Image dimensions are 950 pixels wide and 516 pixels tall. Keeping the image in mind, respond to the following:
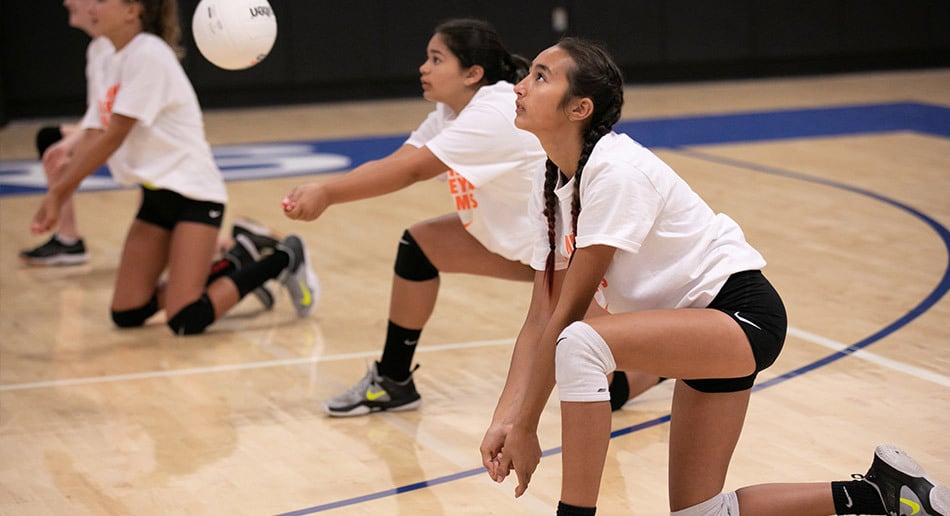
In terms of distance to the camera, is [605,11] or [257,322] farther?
[605,11]

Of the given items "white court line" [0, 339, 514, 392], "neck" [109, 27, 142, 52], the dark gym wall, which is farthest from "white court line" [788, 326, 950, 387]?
the dark gym wall

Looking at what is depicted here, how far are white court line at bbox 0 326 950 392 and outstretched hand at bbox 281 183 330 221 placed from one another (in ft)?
3.56

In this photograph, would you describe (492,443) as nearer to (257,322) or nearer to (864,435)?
(864,435)

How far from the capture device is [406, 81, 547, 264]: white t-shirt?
361 cm

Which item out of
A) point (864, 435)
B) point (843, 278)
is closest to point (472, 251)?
point (864, 435)

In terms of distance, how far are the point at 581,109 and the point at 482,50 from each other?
117 cm

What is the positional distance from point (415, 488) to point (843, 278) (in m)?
2.75

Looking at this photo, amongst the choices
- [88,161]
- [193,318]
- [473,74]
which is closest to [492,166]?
[473,74]

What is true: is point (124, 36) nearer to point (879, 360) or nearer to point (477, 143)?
point (477, 143)

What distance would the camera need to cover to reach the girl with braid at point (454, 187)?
360cm

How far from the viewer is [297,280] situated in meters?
5.04

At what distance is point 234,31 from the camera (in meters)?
3.80

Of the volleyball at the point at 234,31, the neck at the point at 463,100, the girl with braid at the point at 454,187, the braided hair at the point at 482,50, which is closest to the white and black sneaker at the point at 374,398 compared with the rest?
the girl with braid at the point at 454,187

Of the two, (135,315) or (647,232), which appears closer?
(647,232)
